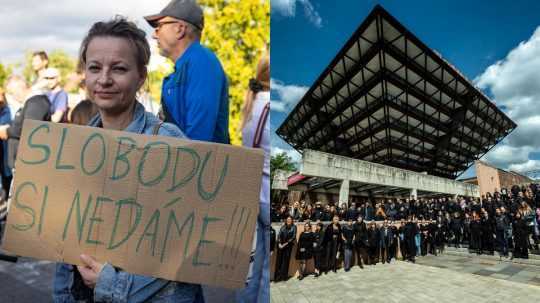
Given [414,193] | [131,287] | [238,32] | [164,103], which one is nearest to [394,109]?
[414,193]

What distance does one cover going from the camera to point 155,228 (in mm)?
840

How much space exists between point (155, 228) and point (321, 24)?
1.34m

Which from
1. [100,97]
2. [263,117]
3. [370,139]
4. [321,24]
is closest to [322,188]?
[370,139]

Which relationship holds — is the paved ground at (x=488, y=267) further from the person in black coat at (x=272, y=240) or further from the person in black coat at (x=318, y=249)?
the person in black coat at (x=272, y=240)

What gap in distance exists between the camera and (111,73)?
3.15 feet

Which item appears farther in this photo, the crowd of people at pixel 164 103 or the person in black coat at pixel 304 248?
the person in black coat at pixel 304 248

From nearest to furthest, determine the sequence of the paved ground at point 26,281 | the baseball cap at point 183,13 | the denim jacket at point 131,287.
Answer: the denim jacket at point 131,287, the baseball cap at point 183,13, the paved ground at point 26,281

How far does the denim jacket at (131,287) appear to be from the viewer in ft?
2.61

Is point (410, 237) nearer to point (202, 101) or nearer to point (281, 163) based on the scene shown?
point (281, 163)

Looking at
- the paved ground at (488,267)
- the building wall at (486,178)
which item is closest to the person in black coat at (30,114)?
the paved ground at (488,267)

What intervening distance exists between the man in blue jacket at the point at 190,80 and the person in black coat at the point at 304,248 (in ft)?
2.42

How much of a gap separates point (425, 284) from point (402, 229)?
10.7 inches

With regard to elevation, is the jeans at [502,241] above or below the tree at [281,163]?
below

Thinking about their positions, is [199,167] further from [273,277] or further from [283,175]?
[273,277]
